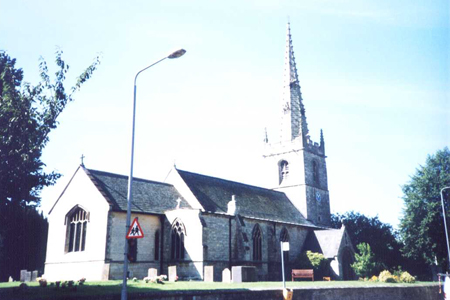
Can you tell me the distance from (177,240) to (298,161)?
20.8 m

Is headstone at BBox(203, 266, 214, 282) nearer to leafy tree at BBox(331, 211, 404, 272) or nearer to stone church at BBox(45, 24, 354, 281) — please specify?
stone church at BBox(45, 24, 354, 281)

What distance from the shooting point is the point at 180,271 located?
28.9 m

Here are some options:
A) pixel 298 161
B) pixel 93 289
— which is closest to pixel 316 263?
pixel 298 161

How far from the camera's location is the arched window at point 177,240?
1158 inches

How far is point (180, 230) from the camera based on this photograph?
97.1 feet

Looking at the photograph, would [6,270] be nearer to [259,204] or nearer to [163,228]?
[163,228]

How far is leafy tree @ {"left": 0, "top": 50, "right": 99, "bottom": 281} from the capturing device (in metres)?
26.1

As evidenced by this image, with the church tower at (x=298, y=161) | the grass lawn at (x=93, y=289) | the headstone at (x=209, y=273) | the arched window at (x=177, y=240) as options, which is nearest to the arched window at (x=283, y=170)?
the church tower at (x=298, y=161)

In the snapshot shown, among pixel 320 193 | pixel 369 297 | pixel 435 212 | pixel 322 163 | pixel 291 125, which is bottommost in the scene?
pixel 369 297

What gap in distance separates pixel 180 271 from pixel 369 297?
13.2 meters

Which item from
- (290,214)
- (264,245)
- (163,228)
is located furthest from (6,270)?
(290,214)

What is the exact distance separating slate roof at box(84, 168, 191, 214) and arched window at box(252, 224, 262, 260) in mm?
6726

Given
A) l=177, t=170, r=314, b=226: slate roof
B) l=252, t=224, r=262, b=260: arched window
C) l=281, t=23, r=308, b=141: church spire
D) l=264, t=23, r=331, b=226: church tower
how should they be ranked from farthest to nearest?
1. l=281, t=23, r=308, b=141: church spire
2. l=264, t=23, r=331, b=226: church tower
3. l=252, t=224, r=262, b=260: arched window
4. l=177, t=170, r=314, b=226: slate roof

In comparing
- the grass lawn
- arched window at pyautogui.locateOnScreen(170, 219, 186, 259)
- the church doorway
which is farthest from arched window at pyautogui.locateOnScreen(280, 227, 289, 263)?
the grass lawn
